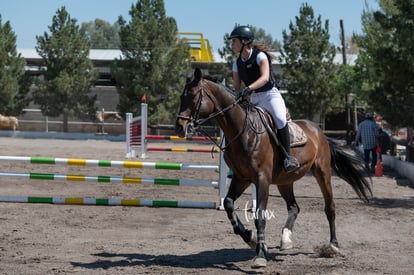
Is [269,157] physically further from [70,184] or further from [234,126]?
[70,184]

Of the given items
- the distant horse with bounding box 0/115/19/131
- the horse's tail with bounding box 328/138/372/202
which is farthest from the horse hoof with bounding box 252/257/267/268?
the distant horse with bounding box 0/115/19/131

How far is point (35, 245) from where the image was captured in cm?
765

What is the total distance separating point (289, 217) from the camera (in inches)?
319

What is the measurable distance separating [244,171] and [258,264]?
3.56 feet

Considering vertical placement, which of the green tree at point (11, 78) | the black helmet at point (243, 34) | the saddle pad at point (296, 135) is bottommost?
the saddle pad at point (296, 135)

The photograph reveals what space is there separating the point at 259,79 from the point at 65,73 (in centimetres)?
3941

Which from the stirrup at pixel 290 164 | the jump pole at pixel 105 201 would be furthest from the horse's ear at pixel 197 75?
the jump pole at pixel 105 201

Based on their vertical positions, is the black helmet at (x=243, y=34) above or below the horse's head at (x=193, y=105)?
above

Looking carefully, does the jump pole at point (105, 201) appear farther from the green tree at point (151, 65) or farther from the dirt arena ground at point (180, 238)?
the green tree at point (151, 65)

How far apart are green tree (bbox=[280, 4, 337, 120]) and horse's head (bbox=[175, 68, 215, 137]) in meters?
34.4

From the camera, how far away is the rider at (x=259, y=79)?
23.0 feet

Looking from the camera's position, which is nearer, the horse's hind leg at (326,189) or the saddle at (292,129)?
the saddle at (292,129)

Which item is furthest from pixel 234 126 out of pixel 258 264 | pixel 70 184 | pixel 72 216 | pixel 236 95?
pixel 70 184

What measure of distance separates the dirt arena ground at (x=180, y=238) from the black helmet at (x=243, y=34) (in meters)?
2.57
